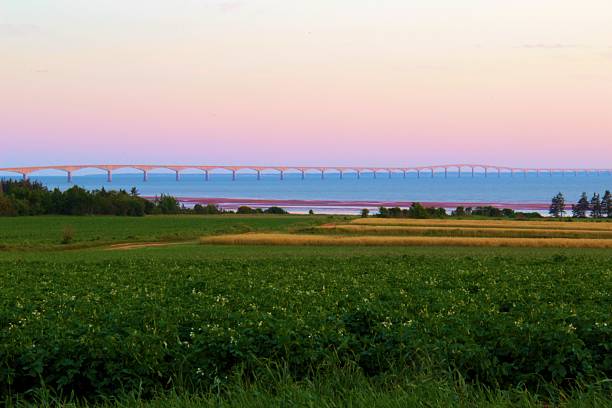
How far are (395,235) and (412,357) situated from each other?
1726 inches

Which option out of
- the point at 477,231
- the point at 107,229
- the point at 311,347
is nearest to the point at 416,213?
the point at 477,231

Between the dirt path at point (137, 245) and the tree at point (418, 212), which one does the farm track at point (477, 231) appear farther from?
the tree at point (418, 212)

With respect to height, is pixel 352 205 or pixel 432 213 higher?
pixel 352 205

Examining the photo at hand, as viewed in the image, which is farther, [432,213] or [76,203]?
[76,203]

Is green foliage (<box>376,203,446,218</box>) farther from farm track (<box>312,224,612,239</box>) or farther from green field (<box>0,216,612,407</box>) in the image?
green field (<box>0,216,612,407</box>)

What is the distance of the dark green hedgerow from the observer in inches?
329

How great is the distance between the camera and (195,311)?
11047mm

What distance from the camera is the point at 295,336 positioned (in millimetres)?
9031

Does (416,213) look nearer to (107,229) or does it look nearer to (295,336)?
(107,229)

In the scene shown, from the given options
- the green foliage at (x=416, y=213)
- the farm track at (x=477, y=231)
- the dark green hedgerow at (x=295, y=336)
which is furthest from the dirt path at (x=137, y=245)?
the dark green hedgerow at (x=295, y=336)

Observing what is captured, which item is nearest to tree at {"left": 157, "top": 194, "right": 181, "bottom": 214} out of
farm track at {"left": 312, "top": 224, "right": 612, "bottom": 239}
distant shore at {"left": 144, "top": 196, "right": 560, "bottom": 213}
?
distant shore at {"left": 144, "top": 196, "right": 560, "bottom": 213}

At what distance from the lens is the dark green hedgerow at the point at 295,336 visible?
329 inches

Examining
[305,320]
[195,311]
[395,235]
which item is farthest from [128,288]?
[395,235]

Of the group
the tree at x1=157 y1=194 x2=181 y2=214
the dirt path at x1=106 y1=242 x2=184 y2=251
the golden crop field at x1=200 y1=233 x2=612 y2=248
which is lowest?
the dirt path at x1=106 y1=242 x2=184 y2=251
